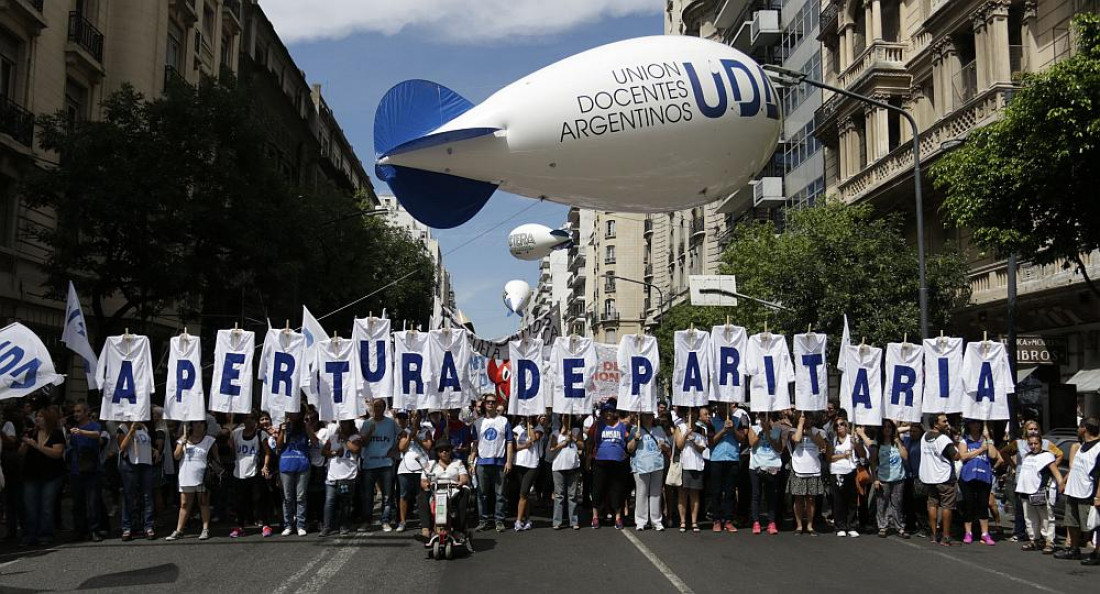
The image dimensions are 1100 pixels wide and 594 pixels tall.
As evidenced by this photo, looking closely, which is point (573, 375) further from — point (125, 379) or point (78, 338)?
point (78, 338)

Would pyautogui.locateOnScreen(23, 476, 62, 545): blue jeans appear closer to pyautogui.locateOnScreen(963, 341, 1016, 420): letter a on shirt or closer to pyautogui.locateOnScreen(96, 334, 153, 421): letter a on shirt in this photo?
pyautogui.locateOnScreen(96, 334, 153, 421): letter a on shirt

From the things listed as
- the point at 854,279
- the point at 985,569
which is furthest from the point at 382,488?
the point at 854,279

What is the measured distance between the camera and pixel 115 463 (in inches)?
555

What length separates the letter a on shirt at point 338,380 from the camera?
13.7m

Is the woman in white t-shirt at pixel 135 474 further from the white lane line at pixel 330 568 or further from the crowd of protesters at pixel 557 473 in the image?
the white lane line at pixel 330 568

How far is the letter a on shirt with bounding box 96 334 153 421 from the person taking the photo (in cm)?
1295

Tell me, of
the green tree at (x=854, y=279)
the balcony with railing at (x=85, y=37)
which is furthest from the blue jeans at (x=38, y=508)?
the green tree at (x=854, y=279)

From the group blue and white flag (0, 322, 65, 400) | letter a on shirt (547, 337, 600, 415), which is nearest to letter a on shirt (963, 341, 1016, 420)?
letter a on shirt (547, 337, 600, 415)

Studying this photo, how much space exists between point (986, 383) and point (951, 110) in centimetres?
1535

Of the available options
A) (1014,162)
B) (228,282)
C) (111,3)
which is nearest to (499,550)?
(1014,162)

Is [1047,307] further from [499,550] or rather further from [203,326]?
[203,326]

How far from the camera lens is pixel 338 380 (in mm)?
13844

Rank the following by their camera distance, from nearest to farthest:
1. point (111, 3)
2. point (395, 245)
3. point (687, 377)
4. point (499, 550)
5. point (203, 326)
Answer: point (499, 550) → point (687, 377) → point (111, 3) → point (203, 326) → point (395, 245)

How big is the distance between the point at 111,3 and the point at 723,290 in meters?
19.8
